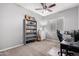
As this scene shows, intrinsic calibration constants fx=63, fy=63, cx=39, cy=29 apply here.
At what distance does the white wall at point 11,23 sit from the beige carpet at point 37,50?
0.14 metres

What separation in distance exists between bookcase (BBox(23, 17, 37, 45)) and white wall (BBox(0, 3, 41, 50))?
87 millimetres

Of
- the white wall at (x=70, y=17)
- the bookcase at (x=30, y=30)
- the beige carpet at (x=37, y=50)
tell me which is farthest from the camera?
the bookcase at (x=30, y=30)

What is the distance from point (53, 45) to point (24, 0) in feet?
3.66

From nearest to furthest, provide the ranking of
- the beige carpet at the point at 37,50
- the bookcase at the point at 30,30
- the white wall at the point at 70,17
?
the white wall at the point at 70,17 → the beige carpet at the point at 37,50 → the bookcase at the point at 30,30

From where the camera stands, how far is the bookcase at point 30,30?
1.41m

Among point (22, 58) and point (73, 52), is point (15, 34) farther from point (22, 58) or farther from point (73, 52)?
point (73, 52)

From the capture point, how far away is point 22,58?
1280 mm

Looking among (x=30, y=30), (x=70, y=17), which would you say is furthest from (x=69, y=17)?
(x=30, y=30)

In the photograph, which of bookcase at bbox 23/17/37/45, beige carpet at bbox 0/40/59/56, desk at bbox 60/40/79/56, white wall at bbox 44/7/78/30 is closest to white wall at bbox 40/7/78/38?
white wall at bbox 44/7/78/30

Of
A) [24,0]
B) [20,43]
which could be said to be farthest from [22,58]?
[24,0]

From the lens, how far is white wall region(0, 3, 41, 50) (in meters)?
1.28

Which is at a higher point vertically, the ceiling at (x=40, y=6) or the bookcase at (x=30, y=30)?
the ceiling at (x=40, y=6)

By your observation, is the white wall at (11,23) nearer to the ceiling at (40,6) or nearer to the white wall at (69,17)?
the ceiling at (40,6)

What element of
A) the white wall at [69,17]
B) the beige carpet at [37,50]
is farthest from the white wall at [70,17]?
the beige carpet at [37,50]
